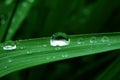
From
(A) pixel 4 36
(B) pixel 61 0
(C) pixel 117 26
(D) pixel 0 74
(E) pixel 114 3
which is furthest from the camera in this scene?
(C) pixel 117 26

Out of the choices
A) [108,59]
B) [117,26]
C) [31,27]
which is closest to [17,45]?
[31,27]

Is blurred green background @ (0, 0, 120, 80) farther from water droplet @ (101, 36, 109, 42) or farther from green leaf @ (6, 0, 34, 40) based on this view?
water droplet @ (101, 36, 109, 42)

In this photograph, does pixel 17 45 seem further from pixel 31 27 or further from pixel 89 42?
pixel 31 27

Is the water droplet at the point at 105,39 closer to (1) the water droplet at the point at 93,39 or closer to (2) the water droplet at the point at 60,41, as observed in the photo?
(1) the water droplet at the point at 93,39

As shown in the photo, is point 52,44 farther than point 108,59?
No

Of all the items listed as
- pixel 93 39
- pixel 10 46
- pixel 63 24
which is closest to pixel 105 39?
pixel 93 39

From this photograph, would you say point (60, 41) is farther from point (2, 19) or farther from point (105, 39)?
point (2, 19)

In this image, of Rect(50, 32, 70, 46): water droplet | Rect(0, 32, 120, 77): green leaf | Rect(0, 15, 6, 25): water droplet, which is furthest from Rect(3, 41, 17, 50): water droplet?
Rect(0, 15, 6, 25): water droplet
